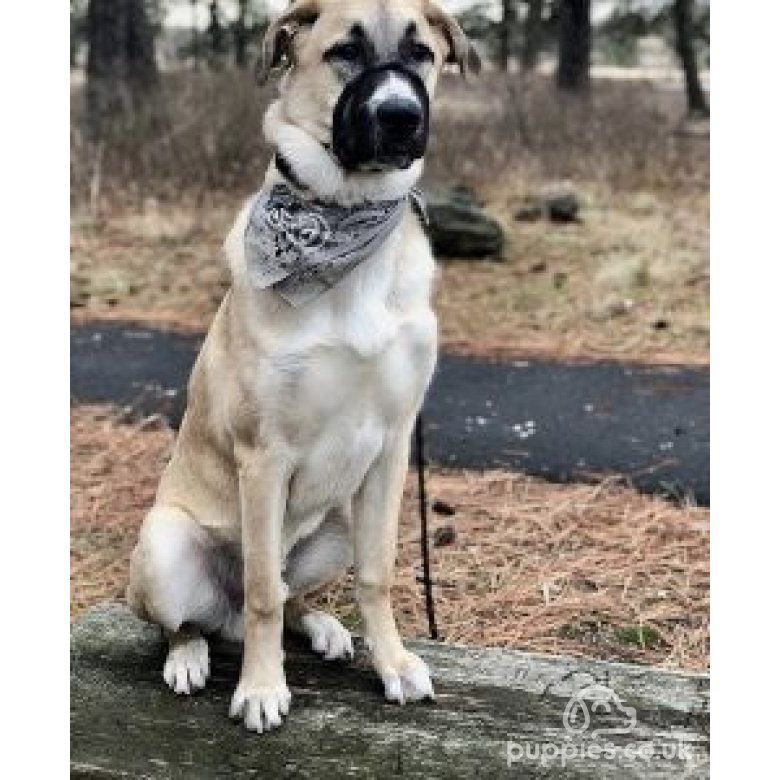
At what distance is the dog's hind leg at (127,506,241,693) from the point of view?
9.52 feet

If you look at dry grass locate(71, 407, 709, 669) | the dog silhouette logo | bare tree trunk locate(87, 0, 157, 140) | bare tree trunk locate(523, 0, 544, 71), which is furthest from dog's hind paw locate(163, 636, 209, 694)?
bare tree trunk locate(523, 0, 544, 71)

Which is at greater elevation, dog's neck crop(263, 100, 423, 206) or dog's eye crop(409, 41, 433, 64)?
dog's eye crop(409, 41, 433, 64)

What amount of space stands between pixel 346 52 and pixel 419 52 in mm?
138

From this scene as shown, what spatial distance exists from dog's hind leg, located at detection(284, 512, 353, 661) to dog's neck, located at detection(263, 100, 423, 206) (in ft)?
2.39

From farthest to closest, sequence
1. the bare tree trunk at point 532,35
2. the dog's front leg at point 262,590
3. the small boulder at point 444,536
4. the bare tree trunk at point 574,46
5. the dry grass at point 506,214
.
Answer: the bare tree trunk at point 532,35
the bare tree trunk at point 574,46
the dry grass at point 506,214
the small boulder at point 444,536
the dog's front leg at point 262,590

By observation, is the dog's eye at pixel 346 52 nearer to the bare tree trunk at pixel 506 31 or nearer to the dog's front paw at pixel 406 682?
the dog's front paw at pixel 406 682

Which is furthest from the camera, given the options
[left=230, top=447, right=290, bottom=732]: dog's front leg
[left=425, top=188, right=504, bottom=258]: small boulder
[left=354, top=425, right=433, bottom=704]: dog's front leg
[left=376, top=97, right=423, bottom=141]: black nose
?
[left=425, top=188, right=504, bottom=258]: small boulder

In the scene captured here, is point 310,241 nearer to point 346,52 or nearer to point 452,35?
point 346,52

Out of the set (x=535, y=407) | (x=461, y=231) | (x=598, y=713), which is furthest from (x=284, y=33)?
(x=461, y=231)

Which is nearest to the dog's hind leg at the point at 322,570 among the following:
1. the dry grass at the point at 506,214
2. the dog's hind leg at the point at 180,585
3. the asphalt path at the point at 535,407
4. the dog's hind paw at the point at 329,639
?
the dog's hind paw at the point at 329,639

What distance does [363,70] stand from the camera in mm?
2461

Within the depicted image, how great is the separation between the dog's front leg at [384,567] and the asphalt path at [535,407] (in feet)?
7.34

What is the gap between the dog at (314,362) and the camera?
8.21 feet

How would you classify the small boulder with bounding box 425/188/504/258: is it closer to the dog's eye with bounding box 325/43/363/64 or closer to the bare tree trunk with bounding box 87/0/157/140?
the bare tree trunk with bounding box 87/0/157/140
